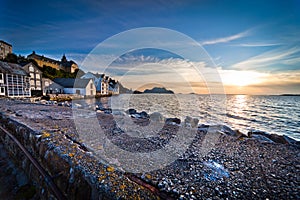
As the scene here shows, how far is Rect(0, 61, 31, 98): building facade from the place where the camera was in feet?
86.1

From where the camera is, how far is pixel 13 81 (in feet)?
92.0

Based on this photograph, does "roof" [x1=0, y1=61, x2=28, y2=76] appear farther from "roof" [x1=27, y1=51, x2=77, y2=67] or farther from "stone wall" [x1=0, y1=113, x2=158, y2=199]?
"roof" [x1=27, y1=51, x2=77, y2=67]

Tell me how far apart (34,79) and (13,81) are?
8432mm

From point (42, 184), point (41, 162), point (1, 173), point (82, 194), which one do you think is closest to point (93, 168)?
point (82, 194)

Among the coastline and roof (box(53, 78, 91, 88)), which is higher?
roof (box(53, 78, 91, 88))

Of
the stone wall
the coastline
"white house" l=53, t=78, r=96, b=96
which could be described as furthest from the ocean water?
"white house" l=53, t=78, r=96, b=96

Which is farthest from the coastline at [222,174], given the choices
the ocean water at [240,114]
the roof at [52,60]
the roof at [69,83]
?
the roof at [52,60]

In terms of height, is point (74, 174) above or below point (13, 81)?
below

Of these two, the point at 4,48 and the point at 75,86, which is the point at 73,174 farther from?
the point at 4,48

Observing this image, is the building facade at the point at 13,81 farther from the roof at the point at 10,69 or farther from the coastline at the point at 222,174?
the coastline at the point at 222,174

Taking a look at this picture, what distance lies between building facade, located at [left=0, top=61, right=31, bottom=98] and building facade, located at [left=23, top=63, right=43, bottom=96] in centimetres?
325

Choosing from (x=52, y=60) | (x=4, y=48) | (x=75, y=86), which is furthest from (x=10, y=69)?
(x=52, y=60)

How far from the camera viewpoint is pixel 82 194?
174 cm

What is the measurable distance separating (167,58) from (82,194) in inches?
275
